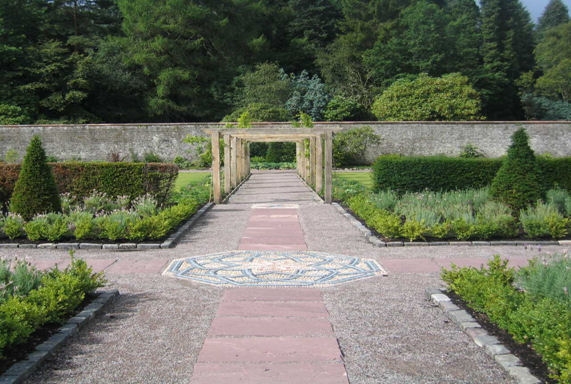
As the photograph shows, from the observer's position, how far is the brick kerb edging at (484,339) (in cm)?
334

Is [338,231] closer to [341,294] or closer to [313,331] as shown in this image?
[341,294]

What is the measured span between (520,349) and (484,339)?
0.26 meters

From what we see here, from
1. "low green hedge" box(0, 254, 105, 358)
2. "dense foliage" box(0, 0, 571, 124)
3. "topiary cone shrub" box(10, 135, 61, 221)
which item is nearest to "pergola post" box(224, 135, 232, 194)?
"topiary cone shrub" box(10, 135, 61, 221)

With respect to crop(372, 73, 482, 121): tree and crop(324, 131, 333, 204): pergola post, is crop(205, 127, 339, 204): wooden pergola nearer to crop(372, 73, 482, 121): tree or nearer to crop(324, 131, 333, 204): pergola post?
crop(324, 131, 333, 204): pergola post

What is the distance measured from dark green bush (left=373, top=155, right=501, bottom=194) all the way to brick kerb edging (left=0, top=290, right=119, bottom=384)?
9203 millimetres

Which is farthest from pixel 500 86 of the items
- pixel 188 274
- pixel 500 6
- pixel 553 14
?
pixel 188 274

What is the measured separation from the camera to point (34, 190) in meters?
9.23

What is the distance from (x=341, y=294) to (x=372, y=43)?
36.8 metres

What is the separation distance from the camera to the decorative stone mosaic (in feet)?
19.0

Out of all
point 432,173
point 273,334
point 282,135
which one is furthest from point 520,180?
point 282,135

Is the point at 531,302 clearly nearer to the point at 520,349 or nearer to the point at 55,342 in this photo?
the point at 520,349

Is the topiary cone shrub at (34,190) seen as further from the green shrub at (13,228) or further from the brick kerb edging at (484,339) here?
the brick kerb edging at (484,339)

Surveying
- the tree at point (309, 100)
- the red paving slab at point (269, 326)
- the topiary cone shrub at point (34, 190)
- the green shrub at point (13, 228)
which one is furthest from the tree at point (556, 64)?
the red paving slab at point (269, 326)

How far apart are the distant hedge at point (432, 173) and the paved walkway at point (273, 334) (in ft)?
20.7
